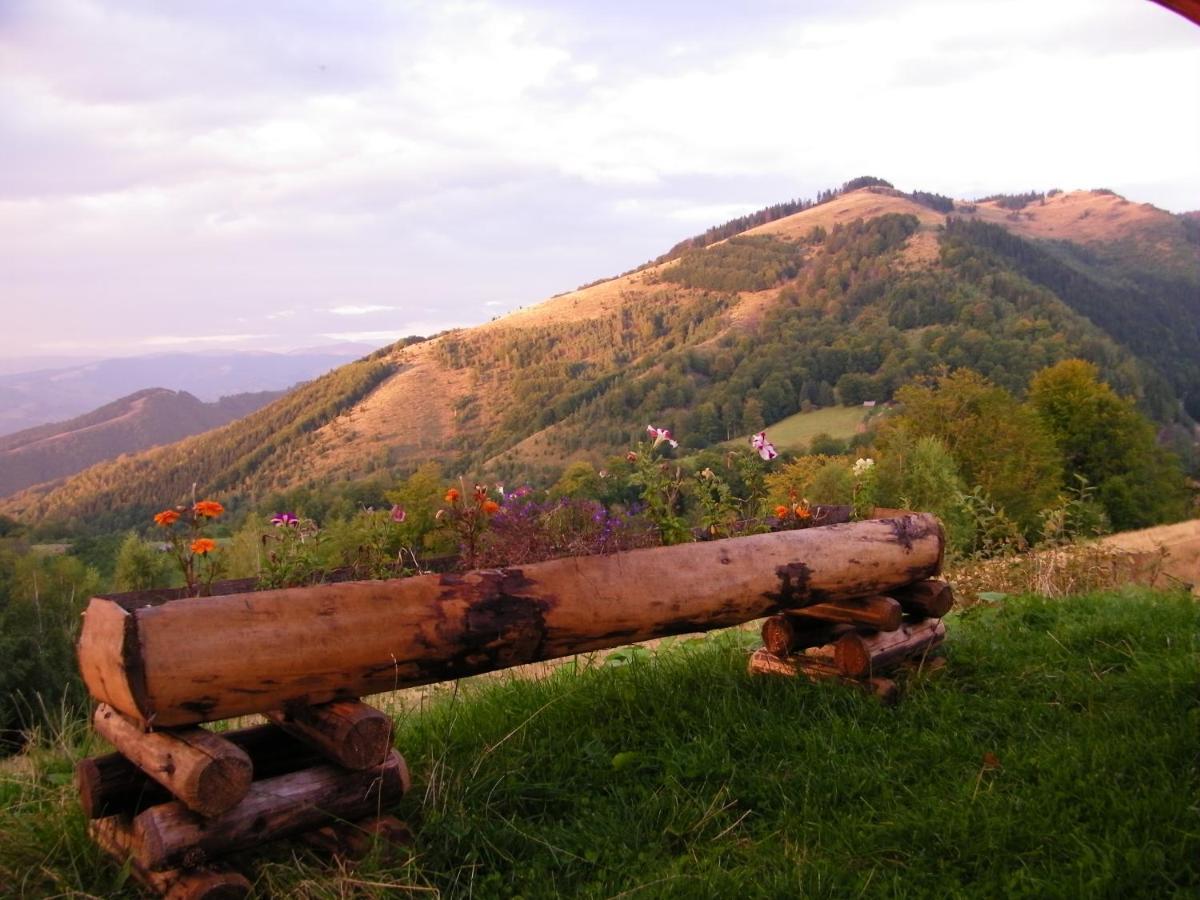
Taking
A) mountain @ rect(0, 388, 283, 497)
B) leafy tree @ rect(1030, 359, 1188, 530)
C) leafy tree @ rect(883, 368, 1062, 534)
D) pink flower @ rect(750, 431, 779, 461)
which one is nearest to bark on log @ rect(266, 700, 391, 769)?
pink flower @ rect(750, 431, 779, 461)

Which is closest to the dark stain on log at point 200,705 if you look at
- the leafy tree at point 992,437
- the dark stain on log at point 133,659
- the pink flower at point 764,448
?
the dark stain on log at point 133,659

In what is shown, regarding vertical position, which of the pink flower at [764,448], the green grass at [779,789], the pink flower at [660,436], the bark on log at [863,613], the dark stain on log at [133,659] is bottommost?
the green grass at [779,789]

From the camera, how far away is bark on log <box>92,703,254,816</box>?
8.48 feet

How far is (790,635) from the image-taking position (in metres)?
4.60

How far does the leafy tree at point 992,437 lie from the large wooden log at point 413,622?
35081 mm

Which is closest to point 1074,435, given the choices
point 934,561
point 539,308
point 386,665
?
point 934,561

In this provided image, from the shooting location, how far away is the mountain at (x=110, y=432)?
14050 centimetres

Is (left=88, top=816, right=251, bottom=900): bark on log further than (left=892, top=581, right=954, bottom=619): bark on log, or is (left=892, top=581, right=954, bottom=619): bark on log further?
(left=892, top=581, right=954, bottom=619): bark on log

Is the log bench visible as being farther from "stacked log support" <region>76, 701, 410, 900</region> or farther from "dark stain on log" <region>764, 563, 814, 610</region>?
"dark stain on log" <region>764, 563, 814, 610</region>

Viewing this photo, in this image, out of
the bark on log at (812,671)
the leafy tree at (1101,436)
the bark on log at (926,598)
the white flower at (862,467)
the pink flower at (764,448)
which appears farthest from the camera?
the leafy tree at (1101,436)

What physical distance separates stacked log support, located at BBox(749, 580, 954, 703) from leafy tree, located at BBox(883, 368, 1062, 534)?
33.8 m

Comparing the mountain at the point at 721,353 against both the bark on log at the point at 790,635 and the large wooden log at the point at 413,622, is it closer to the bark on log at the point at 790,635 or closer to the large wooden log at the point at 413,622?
the bark on log at the point at 790,635

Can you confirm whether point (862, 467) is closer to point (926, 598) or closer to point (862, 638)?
point (926, 598)

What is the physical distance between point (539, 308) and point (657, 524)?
162976mm
